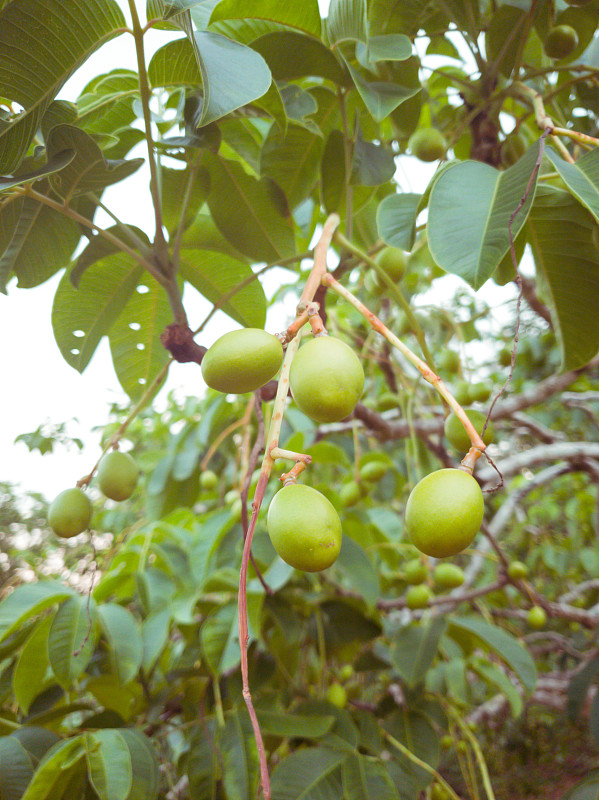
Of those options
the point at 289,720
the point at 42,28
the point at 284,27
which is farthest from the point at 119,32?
the point at 289,720

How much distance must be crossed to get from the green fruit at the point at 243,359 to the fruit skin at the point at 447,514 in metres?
0.17

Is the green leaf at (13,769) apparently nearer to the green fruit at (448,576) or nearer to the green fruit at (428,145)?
the green fruit at (448,576)

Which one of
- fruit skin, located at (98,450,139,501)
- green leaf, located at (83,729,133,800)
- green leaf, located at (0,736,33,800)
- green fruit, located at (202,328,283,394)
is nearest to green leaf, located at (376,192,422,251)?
green fruit, located at (202,328,283,394)

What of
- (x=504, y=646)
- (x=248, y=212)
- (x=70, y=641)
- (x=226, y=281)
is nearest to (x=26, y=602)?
(x=70, y=641)

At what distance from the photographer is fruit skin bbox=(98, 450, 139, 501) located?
0.78 metres

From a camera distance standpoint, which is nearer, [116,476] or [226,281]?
[116,476]

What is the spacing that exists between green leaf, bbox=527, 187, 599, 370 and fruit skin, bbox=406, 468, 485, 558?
411mm

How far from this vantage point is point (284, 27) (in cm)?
80

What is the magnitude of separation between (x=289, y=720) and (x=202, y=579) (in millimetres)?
325

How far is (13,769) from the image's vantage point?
0.82 m

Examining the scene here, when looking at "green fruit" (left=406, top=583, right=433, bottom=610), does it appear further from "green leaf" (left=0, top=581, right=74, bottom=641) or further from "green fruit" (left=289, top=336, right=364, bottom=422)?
"green fruit" (left=289, top=336, right=364, bottom=422)

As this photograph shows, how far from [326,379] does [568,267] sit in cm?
48

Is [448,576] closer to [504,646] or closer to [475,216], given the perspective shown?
[504,646]

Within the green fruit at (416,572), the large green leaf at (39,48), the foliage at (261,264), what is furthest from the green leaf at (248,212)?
the green fruit at (416,572)
